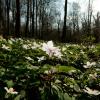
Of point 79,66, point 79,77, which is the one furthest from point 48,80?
point 79,66

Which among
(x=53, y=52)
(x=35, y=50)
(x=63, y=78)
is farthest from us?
(x=35, y=50)

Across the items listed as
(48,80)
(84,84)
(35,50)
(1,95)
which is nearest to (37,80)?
(48,80)

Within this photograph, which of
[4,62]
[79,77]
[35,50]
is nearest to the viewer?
[79,77]

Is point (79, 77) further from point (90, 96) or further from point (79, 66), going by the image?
point (79, 66)

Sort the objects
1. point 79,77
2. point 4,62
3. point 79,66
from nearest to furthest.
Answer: point 79,77
point 4,62
point 79,66

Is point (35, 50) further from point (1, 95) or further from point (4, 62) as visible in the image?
point (1, 95)

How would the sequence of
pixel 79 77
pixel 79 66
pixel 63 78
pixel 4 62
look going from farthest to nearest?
pixel 79 66, pixel 4 62, pixel 79 77, pixel 63 78

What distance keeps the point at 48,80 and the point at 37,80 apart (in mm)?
156

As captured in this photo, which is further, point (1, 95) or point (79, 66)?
point (79, 66)

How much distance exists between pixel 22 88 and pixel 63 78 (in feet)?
1.94

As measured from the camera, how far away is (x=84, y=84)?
126 inches

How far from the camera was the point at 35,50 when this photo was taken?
219 inches

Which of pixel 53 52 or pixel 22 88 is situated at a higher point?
pixel 53 52

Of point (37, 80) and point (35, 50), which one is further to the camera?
point (35, 50)
